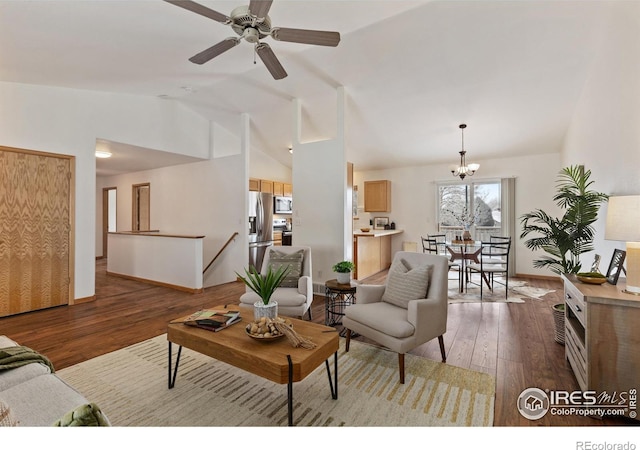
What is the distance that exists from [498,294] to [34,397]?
5.27 m

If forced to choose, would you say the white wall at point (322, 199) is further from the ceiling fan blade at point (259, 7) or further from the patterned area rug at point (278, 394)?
the ceiling fan blade at point (259, 7)

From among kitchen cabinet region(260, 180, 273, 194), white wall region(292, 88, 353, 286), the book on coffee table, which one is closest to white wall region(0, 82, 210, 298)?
kitchen cabinet region(260, 180, 273, 194)

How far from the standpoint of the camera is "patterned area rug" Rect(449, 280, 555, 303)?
14.4 feet

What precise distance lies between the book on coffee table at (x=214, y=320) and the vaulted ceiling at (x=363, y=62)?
7.33 feet

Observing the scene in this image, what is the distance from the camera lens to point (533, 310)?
3.89 metres

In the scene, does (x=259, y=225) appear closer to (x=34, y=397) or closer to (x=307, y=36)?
(x=307, y=36)

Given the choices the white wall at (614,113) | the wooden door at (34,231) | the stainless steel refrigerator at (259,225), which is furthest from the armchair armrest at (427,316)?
the wooden door at (34,231)

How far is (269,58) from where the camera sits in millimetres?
2570

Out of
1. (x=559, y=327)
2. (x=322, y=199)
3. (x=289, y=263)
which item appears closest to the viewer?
(x=559, y=327)

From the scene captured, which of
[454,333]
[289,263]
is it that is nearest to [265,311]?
[289,263]

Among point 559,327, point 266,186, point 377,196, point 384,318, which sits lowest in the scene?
point 559,327
